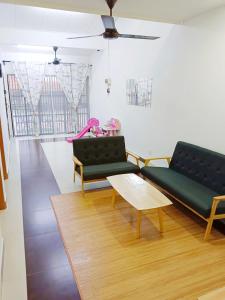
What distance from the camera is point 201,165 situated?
10.8 feet

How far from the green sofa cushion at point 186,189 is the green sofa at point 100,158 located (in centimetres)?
43

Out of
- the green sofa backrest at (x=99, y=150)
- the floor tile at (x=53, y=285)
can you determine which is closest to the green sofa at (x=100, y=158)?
the green sofa backrest at (x=99, y=150)

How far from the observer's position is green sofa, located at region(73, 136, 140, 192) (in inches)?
145

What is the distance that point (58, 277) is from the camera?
210cm

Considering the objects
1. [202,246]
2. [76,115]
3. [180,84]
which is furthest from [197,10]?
[76,115]

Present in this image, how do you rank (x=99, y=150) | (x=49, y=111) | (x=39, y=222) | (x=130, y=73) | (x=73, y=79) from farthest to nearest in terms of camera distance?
1. (x=49, y=111)
2. (x=73, y=79)
3. (x=130, y=73)
4. (x=99, y=150)
5. (x=39, y=222)

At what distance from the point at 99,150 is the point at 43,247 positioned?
202 centimetres

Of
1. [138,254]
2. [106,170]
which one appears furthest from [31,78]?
[138,254]

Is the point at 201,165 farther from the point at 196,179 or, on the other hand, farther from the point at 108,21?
the point at 108,21

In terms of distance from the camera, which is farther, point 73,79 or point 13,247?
point 73,79

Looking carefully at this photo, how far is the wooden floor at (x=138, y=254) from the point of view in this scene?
1.96 m

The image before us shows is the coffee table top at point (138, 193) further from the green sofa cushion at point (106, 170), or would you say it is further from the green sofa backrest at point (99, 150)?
the green sofa backrest at point (99, 150)

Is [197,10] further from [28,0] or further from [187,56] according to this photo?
[28,0]

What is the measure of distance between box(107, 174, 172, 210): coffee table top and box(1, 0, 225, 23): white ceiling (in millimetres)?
2313
